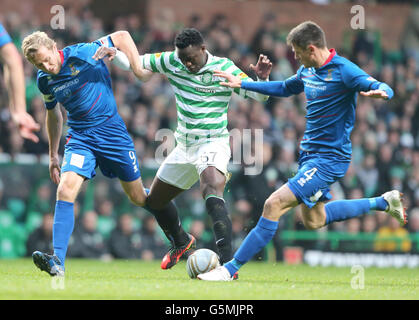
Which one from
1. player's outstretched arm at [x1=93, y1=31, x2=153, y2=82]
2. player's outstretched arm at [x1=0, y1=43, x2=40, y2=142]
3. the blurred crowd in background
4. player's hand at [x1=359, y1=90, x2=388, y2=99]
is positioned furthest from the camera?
the blurred crowd in background

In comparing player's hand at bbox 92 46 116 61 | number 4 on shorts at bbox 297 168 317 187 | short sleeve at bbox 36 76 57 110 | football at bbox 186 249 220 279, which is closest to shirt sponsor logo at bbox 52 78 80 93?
short sleeve at bbox 36 76 57 110

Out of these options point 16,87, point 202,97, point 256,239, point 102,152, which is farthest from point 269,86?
point 16,87

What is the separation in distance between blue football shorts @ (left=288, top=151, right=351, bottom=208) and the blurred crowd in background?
547cm

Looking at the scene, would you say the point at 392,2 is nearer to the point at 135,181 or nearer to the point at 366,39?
the point at 366,39

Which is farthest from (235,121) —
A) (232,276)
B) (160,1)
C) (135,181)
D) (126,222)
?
(232,276)

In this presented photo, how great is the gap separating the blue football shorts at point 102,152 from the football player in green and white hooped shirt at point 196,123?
1.58 ft

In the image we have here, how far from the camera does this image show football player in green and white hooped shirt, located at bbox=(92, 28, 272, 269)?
8111 mm

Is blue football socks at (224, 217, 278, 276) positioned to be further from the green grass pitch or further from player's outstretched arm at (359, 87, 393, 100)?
player's outstretched arm at (359, 87, 393, 100)

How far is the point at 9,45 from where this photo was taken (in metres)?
5.39

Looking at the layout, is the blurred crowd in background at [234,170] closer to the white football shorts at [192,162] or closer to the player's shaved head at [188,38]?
the white football shorts at [192,162]

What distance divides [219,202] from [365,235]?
6475mm

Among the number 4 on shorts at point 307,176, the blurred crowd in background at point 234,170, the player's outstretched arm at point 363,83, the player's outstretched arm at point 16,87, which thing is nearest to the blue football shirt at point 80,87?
the number 4 on shorts at point 307,176

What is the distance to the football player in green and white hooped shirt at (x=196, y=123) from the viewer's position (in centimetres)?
811

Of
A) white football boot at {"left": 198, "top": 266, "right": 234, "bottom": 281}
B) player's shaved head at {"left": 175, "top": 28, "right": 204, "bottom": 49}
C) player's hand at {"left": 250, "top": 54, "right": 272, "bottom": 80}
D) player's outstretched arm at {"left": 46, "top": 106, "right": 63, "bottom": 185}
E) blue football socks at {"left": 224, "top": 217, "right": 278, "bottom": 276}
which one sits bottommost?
white football boot at {"left": 198, "top": 266, "right": 234, "bottom": 281}
